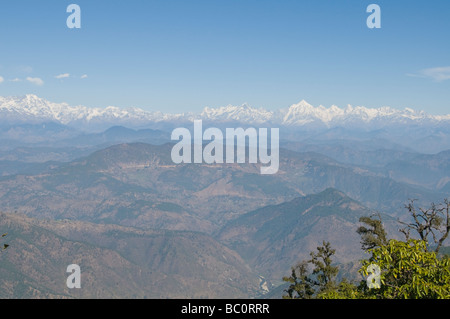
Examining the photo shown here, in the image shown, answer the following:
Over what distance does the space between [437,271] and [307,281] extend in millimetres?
38563

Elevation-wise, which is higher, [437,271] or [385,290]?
[437,271]

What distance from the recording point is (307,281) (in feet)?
180

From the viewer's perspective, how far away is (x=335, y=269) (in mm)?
52062

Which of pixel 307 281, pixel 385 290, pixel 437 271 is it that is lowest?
pixel 307 281
